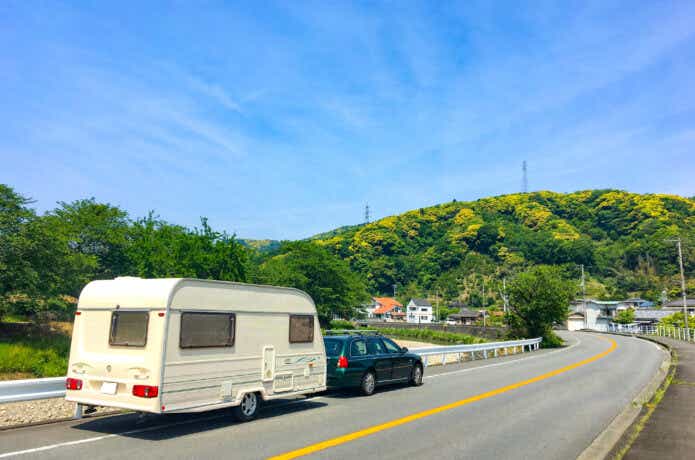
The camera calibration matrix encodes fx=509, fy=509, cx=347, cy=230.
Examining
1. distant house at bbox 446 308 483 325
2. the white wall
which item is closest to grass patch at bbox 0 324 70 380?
distant house at bbox 446 308 483 325

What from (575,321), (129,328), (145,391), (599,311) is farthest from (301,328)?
(599,311)

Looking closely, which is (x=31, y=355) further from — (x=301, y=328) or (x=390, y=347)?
(x=301, y=328)

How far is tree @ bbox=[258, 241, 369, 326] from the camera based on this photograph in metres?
65.8

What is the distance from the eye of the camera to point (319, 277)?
68.2 meters

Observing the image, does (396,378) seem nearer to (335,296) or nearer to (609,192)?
(335,296)

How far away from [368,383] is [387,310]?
123 meters

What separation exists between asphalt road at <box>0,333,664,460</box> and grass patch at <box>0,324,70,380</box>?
15747 millimetres

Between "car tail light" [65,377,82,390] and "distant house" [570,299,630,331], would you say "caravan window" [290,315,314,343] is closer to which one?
"car tail light" [65,377,82,390]

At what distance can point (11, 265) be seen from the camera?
26000mm

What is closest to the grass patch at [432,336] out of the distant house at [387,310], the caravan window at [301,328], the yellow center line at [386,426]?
the yellow center line at [386,426]

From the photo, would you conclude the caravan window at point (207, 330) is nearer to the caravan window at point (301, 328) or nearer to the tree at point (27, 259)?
the caravan window at point (301, 328)

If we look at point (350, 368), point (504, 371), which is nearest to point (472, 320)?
point (504, 371)

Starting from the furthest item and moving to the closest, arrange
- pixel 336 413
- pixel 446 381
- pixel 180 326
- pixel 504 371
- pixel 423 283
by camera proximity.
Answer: pixel 423 283 → pixel 504 371 → pixel 446 381 → pixel 336 413 → pixel 180 326

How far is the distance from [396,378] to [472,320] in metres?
95.0
